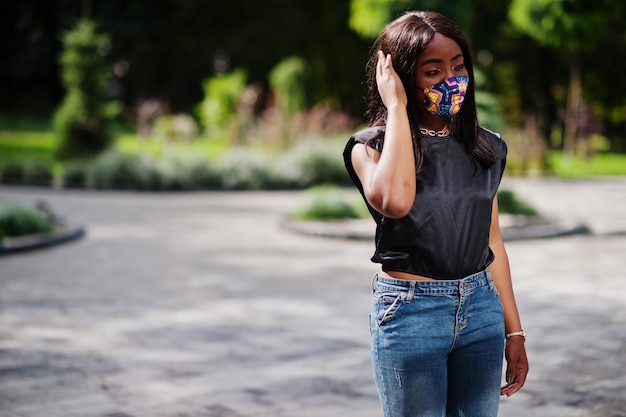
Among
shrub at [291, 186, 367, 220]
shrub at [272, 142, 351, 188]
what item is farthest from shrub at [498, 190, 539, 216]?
shrub at [272, 142, 351, 188]

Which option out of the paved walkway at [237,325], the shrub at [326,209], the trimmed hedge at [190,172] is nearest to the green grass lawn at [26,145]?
the trimmed hedge at [190,172]

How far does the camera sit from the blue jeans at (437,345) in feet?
9.07

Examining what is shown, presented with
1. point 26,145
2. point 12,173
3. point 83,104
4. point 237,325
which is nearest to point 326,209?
point 237,325

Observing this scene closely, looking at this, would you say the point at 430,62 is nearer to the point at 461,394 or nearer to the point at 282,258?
the point at 461,394

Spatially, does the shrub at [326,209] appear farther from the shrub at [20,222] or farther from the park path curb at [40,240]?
the shrub at [20,222]

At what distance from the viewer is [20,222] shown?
1298 cm

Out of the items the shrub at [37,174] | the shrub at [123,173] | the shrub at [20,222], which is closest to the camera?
the shrub at [20,222]

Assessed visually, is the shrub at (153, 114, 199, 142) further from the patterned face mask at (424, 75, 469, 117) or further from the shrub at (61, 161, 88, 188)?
the patterned face mask at (424, 75, 469, 117)

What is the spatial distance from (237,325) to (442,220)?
541 centimetres

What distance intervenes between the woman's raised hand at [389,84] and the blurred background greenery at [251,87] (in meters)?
11.5

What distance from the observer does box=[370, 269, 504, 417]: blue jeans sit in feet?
9.07

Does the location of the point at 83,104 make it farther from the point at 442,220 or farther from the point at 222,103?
the point at 442,220

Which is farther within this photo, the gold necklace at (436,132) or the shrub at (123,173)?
the shrub at (123,173)

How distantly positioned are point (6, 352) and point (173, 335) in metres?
1.25
